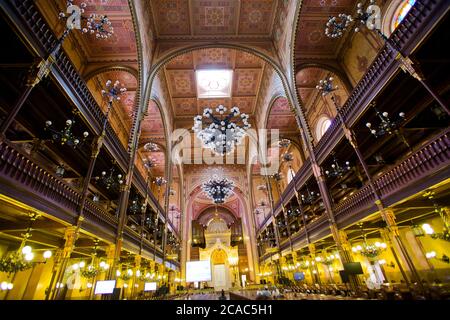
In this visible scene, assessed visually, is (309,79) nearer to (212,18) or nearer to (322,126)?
(322,126)

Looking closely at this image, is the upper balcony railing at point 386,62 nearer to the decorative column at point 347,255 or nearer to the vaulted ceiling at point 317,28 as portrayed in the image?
the decorative column at point 347,255

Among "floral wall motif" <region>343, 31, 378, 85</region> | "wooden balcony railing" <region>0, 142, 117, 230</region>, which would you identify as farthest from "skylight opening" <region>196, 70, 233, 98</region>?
"wooden balcony railing" <region>0, 142, 117, 230</region>

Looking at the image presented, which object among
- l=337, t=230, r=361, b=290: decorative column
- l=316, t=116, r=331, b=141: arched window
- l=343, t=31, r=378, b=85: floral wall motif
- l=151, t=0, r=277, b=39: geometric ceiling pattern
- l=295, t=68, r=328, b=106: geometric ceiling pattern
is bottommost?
l=337, t=230, r=361, b=290: decorative column

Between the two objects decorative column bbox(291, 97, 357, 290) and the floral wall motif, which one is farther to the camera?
the floral wall motif

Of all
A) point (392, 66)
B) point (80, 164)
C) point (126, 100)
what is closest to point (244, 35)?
point (126, 100)

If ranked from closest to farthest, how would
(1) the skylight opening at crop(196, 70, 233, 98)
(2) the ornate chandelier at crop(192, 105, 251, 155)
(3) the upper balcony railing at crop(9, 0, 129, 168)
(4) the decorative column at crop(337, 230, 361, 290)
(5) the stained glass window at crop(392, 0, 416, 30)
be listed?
1. (3) the upper balcony railing at crop(9, 0, 129, 168)
2. (4) the decorative column at crop(337, 230, 361, 290)
3. (5) the stained glass window at crop(392, 0, 416, 30)
4. (2) the ornate chandelier at crop(192, 105, 251, 155)
5. (1) the skylight opening at crop(196, 70, 233, 98)

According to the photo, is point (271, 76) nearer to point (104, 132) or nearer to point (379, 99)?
point (379, 99)

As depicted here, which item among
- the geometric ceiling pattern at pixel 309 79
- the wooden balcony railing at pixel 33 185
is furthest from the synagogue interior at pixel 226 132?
the geometric ceiling pattern at pixel 309 79

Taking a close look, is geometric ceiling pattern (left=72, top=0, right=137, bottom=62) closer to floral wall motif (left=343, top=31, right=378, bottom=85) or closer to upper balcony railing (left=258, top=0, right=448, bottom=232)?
upper balcony railing (left=258, top=0, right=448, bottom=232)

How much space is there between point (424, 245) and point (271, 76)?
15.1m

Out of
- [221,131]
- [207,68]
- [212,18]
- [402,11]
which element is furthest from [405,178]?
[207,68]

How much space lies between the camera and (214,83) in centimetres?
2006

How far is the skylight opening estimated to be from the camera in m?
19.4

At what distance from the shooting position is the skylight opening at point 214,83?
19355mm
